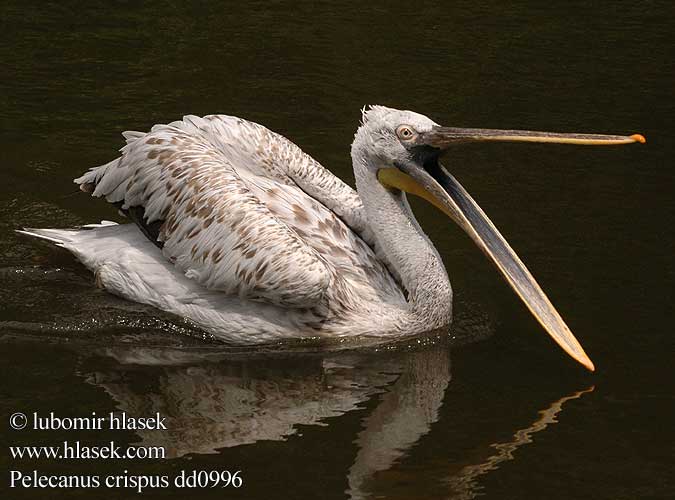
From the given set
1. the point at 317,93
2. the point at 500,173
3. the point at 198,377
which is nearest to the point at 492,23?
the point at 317,93

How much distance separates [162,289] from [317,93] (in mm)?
3401

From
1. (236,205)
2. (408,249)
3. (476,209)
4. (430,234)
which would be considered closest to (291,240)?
(236,205)

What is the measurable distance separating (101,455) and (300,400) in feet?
3.11

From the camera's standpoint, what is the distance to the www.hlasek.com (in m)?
4.86

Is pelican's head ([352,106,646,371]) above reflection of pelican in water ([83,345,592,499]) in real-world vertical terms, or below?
above

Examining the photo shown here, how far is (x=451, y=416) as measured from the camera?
5.49 metres

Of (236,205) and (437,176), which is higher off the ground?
(437,176)

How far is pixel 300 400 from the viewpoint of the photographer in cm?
560

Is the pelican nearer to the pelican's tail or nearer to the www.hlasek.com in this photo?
the pelican's tail

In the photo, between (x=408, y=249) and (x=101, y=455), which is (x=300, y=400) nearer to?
(x=101, y=455)

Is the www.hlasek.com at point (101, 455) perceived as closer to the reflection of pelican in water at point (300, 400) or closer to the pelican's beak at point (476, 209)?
the reflection of pelican in water at point (300, 400)

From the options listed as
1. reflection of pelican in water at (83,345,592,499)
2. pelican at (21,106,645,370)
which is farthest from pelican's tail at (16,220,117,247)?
reflection of pelican in water at (83,345,592,499)

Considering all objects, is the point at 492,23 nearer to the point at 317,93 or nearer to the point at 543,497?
the point at 317,93

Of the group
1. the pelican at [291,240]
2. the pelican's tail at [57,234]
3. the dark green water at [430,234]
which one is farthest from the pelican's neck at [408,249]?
the pelican's tail at [57,234]
